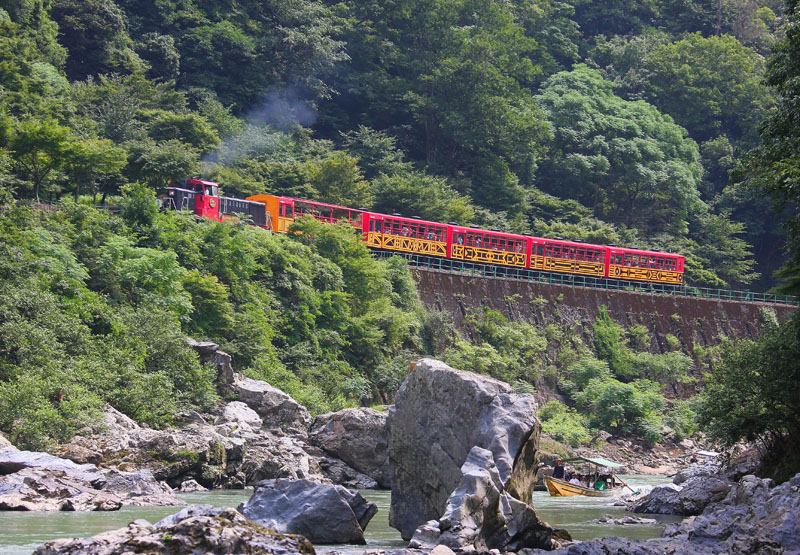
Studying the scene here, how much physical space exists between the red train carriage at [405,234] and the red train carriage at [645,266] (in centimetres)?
963

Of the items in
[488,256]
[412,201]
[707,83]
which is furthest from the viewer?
[707,83]

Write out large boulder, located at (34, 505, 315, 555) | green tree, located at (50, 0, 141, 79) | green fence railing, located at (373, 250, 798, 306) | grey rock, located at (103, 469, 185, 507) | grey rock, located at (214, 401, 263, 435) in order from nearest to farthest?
large boulder, located at (34, 505, 315, 555), grey rock, located at (103, 469, 185, 507), grey rock, located at (214, 401, 263, 435), green fence railing, located at (373, 250, 798, 306), green tree, located at (50, 0, 141, 79)

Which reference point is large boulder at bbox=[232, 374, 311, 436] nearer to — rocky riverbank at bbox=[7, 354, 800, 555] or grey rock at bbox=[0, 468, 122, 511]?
rocky riverbank at bbox=[7, 354, 800, 555]

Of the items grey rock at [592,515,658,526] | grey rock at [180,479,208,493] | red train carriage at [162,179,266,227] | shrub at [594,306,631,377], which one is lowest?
shrub at [594,306,631,377]

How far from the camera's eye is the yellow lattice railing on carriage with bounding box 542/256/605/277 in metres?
47.1

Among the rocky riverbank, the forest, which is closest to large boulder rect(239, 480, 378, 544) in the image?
the rocky riverbank

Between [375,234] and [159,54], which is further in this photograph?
[159,54]

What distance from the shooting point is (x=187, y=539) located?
944 cm

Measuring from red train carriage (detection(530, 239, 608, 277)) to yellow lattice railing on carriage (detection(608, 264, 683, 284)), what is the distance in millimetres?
669

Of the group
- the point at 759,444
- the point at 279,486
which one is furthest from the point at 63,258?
the point at 759,444

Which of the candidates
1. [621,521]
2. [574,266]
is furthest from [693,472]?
[574,266]

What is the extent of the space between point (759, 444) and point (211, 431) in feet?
40.7

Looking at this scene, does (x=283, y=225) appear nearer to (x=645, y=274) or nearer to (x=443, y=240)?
(x=443, y=240)

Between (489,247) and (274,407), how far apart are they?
68.8ft
